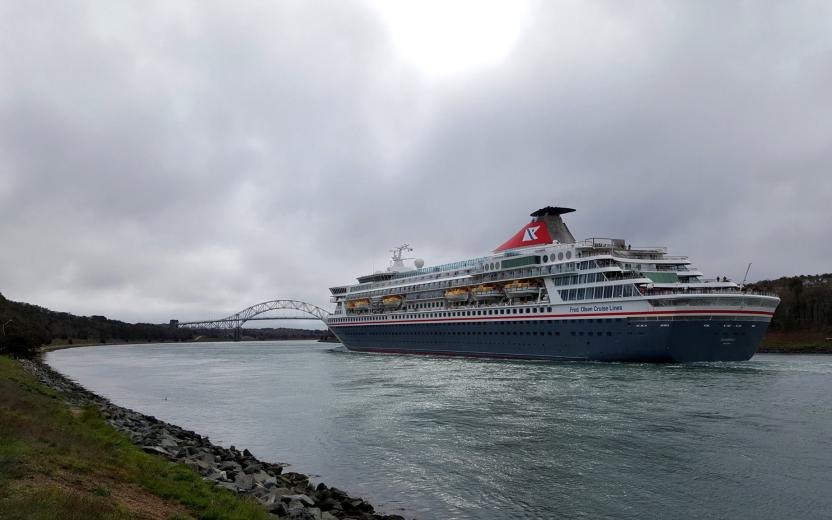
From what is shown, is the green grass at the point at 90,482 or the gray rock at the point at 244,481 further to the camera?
the gray rock at the point at 244,481

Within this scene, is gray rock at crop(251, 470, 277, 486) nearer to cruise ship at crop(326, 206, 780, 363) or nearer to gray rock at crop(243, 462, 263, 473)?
gray rock at crop(243, 462, 263, 473)

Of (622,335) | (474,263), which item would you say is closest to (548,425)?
(622,335)

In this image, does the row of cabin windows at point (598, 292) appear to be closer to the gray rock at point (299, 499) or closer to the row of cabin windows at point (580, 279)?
the row of cabin windows at point (580, 279)

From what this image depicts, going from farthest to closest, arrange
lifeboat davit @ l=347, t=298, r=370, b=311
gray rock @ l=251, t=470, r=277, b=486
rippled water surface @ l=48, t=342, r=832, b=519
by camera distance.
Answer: lifeboat davit @ l=347, t=298, r=370, b=311, rippled water surface @ l=48, t=342, r=832, b=519, gray rock @ l=251, t=470, r=277, b=486

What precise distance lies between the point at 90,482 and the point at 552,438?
16.1m

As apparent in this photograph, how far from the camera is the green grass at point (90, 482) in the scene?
7.71 m

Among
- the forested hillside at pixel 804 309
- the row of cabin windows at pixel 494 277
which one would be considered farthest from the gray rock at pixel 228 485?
the forested hillside at pixel 804 309

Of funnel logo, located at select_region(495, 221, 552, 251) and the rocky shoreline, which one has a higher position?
funnel logo, located at select_region(495, 221, 552, 251)

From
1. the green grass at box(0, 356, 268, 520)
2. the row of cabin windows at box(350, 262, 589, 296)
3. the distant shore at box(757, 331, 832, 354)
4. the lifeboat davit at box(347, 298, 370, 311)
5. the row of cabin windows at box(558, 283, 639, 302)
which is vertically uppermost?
the row of cabin windows at box(350, 262, 589, 296)

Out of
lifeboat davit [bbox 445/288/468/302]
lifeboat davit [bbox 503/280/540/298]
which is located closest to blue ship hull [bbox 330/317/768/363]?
lifeboat davit [bbox 503/280/540/298]

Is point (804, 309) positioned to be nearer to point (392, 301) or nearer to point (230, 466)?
point (392, 301)

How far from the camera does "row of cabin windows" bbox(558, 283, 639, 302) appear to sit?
4844cm

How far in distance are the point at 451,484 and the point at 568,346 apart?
39.6 m

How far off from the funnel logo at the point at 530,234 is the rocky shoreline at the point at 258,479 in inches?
1988
